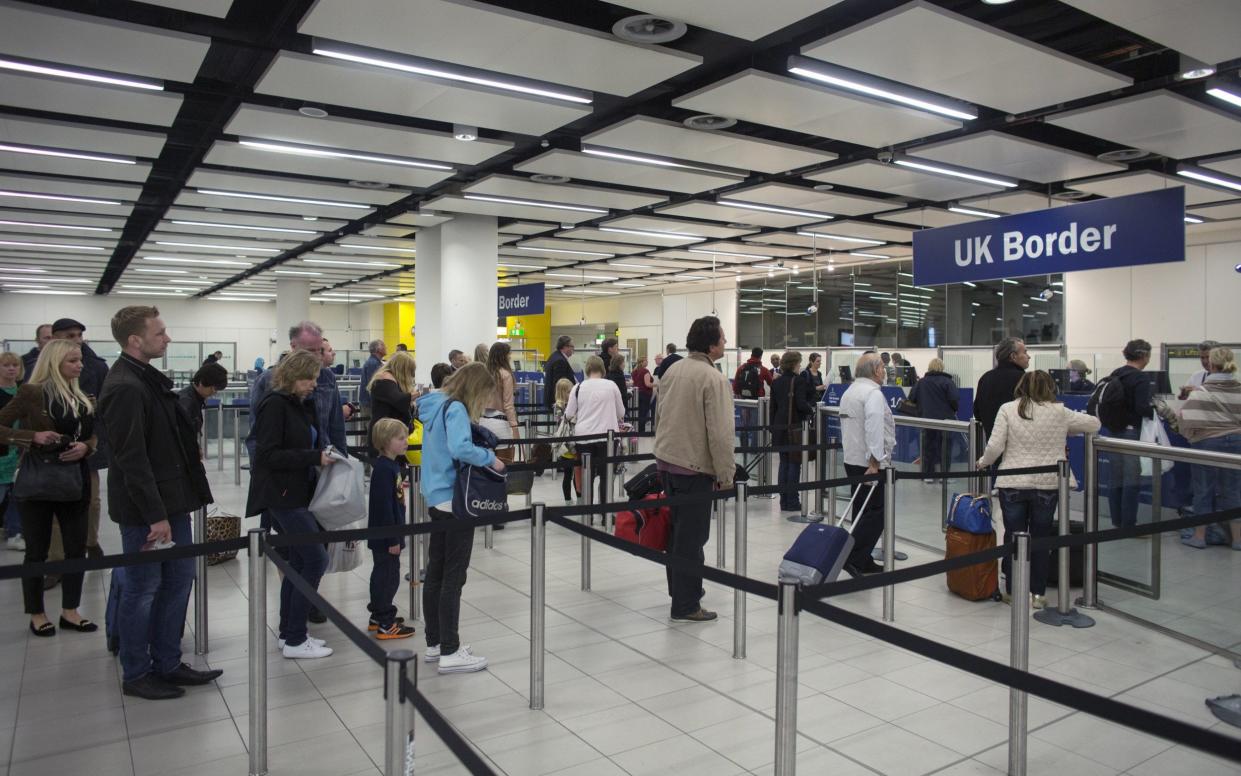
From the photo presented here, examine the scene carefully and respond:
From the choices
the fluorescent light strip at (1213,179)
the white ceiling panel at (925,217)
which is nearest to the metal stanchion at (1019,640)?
the fluorescent light strip at (1213,179)

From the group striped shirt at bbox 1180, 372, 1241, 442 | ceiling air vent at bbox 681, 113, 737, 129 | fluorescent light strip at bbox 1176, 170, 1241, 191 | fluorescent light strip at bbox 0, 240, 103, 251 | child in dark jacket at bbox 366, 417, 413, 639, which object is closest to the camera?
child in dark jacket at bbox 366, 417, 413, 639

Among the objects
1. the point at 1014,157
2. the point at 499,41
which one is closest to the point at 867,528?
the point at 499,41

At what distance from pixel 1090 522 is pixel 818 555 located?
2.29m

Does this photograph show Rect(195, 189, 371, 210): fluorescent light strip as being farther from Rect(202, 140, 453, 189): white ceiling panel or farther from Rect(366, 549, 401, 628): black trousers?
Rect(366, 549, 401, 628): black trousers

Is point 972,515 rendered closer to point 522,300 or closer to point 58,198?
point 522,300

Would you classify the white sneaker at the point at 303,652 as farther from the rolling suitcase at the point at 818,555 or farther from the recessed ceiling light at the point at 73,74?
the recessed ceiling light at the point at 73,74

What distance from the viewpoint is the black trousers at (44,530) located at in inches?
183

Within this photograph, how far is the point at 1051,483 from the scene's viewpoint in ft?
17.4

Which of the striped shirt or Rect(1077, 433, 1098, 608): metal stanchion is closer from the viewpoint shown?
Rect(1077, 433, 1098, 608): metal stanchion

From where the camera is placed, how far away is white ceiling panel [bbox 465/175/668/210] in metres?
11.1

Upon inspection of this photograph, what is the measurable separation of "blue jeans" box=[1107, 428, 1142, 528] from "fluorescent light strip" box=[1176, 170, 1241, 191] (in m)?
6.69

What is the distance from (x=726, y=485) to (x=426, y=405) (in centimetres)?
195

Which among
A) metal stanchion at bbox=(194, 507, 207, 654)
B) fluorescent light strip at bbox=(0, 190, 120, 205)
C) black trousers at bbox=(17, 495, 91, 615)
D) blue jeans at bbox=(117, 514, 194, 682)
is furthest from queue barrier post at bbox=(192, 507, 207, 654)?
fluorescent light strip at bbox=(0, 190, 120, 205)

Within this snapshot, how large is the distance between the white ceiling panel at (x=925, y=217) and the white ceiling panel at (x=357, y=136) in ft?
24.0
